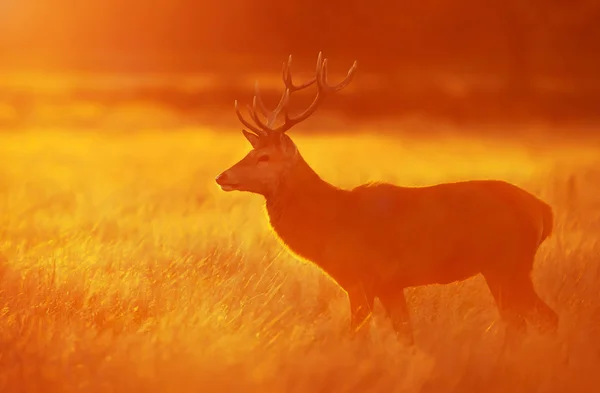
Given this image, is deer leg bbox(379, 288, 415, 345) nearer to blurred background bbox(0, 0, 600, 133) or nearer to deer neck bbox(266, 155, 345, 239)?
deer neck bbox(266, 155, 345, 239)

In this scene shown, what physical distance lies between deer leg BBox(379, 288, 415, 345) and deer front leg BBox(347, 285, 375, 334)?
0.10 metres

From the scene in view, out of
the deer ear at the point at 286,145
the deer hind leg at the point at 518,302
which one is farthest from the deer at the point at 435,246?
the deer ear at the point at 286,145

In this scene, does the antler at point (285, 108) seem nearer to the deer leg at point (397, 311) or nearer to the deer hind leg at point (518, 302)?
the deer leg at point (397, 311)

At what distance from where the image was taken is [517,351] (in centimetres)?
662

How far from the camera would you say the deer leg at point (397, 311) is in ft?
23.6

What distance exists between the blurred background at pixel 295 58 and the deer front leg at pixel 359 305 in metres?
A: 18.6

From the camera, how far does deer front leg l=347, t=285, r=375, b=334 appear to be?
7.30m

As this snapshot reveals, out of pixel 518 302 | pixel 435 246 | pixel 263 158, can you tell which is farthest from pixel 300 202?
pixel 518 302

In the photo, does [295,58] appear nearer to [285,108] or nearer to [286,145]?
[285,108]

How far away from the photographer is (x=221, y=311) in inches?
298

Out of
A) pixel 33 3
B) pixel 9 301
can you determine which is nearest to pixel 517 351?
pixel 9 301

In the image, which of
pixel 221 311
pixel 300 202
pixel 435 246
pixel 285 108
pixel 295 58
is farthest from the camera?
pixel 295 58

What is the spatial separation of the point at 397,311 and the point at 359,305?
0.84ft

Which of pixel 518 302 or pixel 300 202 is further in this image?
pixel 300 202
